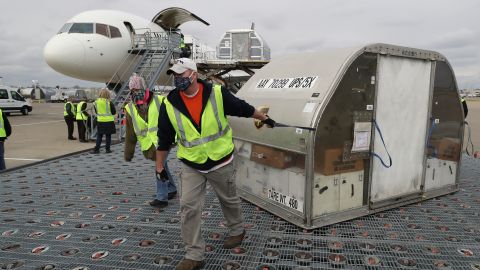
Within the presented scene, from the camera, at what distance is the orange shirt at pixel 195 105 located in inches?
127

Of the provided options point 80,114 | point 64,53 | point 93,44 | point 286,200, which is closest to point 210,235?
point 286,200

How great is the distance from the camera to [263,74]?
5547 mm

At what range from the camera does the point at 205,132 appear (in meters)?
3.23

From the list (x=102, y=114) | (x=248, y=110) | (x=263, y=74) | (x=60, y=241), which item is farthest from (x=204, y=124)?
(x=102, y=114)

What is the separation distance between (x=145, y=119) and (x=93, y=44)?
10775mm

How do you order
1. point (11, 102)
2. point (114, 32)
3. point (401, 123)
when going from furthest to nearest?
point (11, 102), point (114, 32), point (401, 123)

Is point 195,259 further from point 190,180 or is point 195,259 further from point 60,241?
point 60,241

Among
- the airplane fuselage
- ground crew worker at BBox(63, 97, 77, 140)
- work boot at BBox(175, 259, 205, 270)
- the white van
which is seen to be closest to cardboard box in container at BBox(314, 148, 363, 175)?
work boot at BBox(175, 259, 205, 270)

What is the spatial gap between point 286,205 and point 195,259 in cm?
163

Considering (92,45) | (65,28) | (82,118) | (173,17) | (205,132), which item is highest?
(173,17)

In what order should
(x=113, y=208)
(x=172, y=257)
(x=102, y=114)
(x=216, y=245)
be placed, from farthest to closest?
(x=102, y=114) < (x=113, y=208) < (x=216, y=245) < (x=172, y=257)

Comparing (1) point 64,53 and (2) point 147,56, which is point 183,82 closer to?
(1) point 64,53

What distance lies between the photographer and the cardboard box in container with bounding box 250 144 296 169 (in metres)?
4.32

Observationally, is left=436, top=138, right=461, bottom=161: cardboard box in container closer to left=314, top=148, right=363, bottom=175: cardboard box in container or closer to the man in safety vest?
left=314, top=148, right=363, bottom=175: cardboard box in container
